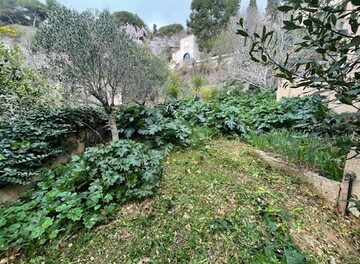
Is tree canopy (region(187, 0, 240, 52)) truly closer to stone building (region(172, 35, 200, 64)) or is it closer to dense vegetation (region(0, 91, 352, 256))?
stone building (region(172, 35, 200, 64))

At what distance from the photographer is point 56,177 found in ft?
6.80

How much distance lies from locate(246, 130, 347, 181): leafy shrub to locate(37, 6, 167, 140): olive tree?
2316 millimetres

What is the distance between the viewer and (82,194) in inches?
63.5

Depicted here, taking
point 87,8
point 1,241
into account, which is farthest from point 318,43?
point 87,8

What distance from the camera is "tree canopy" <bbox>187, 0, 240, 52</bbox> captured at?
16734 mm

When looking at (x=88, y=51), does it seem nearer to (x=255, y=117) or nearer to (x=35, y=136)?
(x=35, y=136)

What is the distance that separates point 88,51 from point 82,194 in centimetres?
178

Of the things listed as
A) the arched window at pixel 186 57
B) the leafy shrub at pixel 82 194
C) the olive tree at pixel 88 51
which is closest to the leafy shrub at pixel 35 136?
the leafy shrub at pixel 82 194

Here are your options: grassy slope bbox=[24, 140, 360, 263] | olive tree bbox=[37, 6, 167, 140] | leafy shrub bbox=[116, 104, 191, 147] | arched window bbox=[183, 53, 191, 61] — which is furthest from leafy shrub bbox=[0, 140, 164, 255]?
arched window bbox=[183, 53, 191, 61]

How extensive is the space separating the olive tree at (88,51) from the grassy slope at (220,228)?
5.46 feet

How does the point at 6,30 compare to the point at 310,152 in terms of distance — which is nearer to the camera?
the point at 310,152

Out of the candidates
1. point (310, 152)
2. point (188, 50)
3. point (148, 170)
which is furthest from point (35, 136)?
point (188, 50)

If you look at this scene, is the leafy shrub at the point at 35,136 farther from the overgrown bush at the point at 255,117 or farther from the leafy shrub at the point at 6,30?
the overgrown bush at the point at 255,117

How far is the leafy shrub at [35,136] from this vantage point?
6.64 feet
